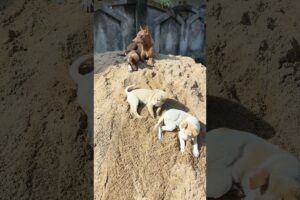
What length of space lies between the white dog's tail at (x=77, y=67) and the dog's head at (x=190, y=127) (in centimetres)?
101

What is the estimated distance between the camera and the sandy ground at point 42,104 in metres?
6.19

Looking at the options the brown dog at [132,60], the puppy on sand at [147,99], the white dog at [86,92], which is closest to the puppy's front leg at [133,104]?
the puppy on sand at [147,99]

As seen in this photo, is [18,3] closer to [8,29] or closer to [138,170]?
[8,29]

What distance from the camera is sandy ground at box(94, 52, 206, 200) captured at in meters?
5.92

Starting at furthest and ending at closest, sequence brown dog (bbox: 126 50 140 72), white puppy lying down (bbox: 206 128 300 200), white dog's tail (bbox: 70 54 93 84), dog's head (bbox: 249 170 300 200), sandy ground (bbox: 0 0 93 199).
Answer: white dog's tail (bbox: 70 54 93 84), sandy ground (bbox: 0 0 93 199), brown dog (bbox: 126 50 140 72), white puppy lying down (bbox: 206 128 300 200), dog's head (bbox: 249 170 300 200)

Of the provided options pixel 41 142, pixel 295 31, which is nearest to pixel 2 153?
pixel 41 142

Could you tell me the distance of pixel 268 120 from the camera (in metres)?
6.42

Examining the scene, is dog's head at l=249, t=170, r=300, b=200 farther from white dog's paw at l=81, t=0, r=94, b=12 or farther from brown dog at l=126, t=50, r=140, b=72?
white dog's paw at l=81, t=0, r=94, b=12

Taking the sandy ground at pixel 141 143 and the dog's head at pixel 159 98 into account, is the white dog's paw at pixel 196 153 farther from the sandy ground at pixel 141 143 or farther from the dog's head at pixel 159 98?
the dog's head at pixel 159 98

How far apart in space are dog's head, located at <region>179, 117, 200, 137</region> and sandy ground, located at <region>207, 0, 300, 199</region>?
365 millimetres

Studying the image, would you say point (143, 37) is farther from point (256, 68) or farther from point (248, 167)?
point (248, 167)

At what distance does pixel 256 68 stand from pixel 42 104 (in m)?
1.87

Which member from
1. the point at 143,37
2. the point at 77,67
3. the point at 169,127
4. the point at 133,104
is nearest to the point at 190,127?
the point at 169,127

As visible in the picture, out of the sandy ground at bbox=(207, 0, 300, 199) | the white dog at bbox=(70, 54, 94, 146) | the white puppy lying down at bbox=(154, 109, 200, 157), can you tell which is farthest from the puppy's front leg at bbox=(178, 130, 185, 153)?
the white dog at bbox=(70, 54, 94, 146)
